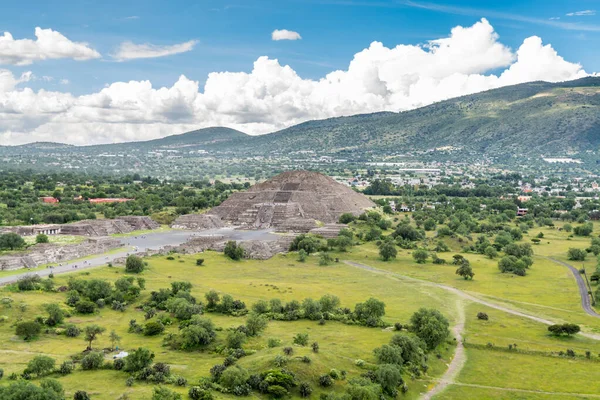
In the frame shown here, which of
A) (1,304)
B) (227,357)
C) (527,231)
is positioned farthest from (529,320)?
(527,231)

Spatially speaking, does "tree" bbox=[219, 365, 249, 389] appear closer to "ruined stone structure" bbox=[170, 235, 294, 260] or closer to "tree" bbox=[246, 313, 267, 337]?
"tree" bbox=[246, 313, 267, 337]

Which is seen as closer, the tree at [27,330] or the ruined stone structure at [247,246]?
the tree at [27,330]

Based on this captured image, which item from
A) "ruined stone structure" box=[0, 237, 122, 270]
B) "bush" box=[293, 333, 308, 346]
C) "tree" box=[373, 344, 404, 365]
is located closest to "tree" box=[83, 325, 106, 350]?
"bush" box=[293, 333, 308, 346]

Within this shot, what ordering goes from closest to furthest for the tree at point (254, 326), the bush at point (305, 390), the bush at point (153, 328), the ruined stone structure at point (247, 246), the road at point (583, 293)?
the bush at point (305, 390) → the tree at point (254, 326) → the bush at point (153, 328) → the road at point (583, 293) → the ruined stone structure at point (247, 246)

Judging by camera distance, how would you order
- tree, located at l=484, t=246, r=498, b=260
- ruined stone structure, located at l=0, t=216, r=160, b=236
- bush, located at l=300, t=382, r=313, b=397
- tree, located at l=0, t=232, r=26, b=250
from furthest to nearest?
ruined stone structure, located at l=0, t=216, r=160, b=236 → tree, located at l=484, t=246, r=498, b=260 → tree, located at l=0, t=232, r=26, b=250 → bush, located at l=300, t=382, r=313, b=397

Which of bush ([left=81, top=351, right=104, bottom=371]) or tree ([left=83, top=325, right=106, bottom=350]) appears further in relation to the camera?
tree ([left=83, top=325, right=106, bottom=350])

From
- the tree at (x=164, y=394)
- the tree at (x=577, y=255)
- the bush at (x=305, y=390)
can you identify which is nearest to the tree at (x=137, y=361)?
the tree at (x=164, y=394)

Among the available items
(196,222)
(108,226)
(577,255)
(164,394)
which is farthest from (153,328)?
(196,222)

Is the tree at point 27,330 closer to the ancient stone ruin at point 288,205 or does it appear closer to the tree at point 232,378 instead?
→ the tree at point 232,378
